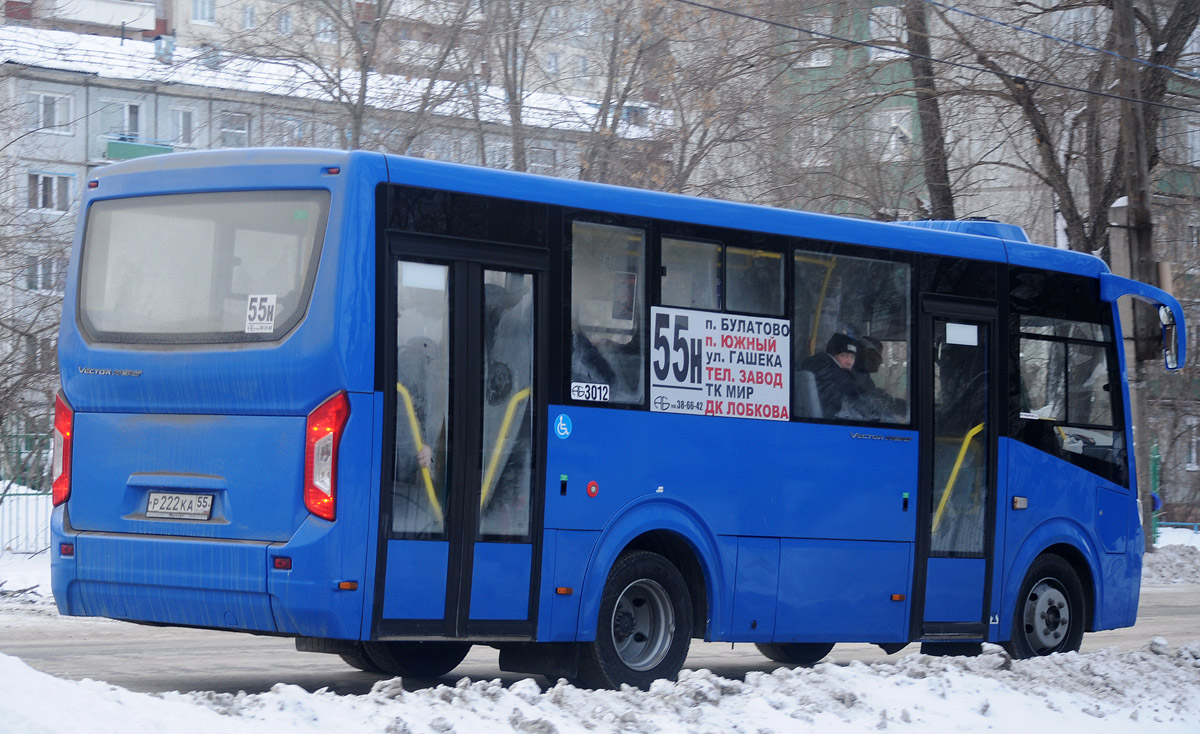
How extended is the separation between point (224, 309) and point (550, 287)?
185cm

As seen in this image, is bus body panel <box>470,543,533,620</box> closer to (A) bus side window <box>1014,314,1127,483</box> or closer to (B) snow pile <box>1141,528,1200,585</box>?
(A) bus side window <box>1014,314,1127,483</box>

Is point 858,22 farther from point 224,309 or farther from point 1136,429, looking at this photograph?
point 224,309

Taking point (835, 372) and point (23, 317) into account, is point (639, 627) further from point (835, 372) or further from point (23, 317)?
point (23, 317)

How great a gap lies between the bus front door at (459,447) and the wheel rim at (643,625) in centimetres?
87

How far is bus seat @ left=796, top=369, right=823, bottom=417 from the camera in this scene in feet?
33.3

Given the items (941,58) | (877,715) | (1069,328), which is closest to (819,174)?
(941,58)

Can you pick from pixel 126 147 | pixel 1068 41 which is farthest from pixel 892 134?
pixel 126 147

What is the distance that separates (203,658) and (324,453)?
12.0 ft

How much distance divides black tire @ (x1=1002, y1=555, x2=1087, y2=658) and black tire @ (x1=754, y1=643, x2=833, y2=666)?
4.84 ft

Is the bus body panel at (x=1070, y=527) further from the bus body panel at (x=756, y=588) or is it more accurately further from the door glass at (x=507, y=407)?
the door glass at (x=507, y=407)

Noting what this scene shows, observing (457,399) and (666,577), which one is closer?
(457,399)

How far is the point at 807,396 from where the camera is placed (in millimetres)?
10211

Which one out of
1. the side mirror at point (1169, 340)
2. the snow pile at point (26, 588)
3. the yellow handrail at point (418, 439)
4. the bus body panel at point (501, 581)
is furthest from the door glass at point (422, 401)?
the side mirror at point (1169, 340)

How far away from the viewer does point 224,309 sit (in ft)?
26.4
